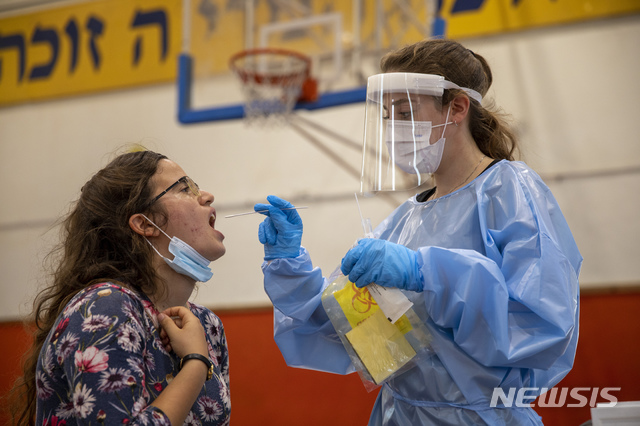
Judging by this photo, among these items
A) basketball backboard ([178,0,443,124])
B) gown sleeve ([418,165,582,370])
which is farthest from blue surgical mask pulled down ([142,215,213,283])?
basketball backboard ([178,0,443,124])

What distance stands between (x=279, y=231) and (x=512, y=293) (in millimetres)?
594

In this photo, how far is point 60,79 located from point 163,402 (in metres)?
4.70

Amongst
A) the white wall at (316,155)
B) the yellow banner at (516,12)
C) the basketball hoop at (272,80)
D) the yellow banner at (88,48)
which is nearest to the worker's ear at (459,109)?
the basketball hoop at (272,80)

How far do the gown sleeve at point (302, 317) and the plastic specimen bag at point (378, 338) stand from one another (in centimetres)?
16

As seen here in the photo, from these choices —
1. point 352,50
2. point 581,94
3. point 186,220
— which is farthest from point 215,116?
point 581,94

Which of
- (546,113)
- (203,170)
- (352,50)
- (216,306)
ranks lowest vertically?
(216,306)

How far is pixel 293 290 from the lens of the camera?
1.45 meters

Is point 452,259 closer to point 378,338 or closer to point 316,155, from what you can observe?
point 378,338

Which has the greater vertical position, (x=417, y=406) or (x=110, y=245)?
(x=110, y=245)

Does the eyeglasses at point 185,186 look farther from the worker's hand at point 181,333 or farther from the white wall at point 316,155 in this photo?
the white wall at point 316,155

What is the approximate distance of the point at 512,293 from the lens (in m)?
1.16

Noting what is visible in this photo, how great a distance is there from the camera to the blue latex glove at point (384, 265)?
1191mm

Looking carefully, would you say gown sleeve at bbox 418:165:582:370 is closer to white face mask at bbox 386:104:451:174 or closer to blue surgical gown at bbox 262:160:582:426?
blue surgical gown at bbox 262:160:582:426

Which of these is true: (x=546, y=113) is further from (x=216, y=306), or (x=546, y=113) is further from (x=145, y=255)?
(x=145, y=255)
